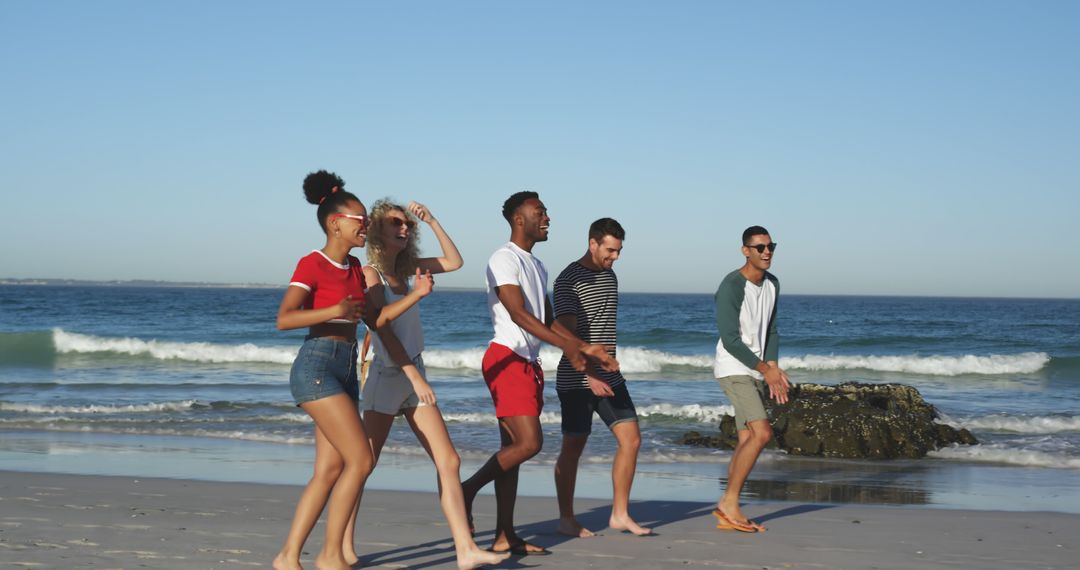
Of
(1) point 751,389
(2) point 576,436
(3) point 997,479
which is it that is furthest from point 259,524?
(3) point 997,479

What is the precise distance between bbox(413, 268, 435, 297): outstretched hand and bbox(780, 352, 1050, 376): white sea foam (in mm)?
23639

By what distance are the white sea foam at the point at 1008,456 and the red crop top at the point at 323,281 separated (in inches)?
333

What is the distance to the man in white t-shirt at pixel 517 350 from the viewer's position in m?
5.20

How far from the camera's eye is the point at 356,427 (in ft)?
14.2

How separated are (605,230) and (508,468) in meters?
1.50

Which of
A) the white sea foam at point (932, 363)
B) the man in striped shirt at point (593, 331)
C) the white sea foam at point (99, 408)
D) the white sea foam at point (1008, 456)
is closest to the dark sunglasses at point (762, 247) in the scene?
the man in striped shirt at point (593, 331)

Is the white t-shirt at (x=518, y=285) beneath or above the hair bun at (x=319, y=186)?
beneath

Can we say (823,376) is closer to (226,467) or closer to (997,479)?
(997,479)

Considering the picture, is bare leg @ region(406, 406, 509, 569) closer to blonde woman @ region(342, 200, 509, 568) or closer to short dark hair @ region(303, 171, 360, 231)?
blonde woman @ region(342, 200, 509, 568)

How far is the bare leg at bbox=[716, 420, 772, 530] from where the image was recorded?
6.07 meters

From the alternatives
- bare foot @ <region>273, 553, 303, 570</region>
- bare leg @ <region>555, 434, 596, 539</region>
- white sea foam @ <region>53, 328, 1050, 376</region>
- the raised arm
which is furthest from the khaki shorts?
white sea foam @ <region>53, 328, 1050, 376</region>

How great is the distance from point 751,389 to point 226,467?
555 centimetres

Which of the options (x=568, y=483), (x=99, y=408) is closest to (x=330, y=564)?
(x=568, y=483)

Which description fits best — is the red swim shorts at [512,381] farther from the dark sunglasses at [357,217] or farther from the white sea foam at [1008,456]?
the white sea foam at [1008,456]
